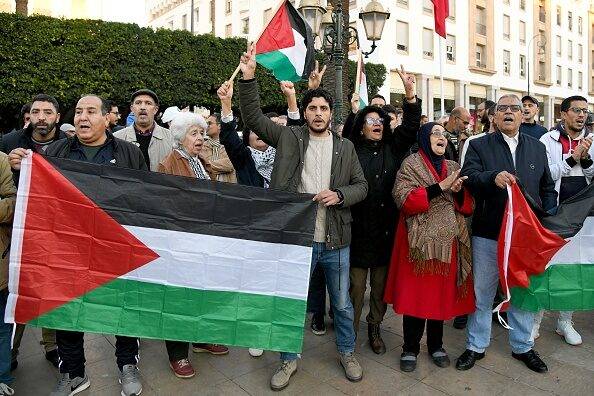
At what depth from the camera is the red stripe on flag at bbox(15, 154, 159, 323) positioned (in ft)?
9.48

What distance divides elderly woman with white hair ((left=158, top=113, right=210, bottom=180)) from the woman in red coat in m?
1.56

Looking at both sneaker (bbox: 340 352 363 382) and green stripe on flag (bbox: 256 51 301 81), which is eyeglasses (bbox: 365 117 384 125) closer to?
green stripe on flag (bbox: 256 51 301 81)

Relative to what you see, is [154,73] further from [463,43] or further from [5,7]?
[463,43]

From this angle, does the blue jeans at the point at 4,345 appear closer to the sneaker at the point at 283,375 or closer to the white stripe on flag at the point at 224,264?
the white stripe on flag at the point at 224,264

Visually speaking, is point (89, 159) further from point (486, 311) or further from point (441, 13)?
point (441, 13)

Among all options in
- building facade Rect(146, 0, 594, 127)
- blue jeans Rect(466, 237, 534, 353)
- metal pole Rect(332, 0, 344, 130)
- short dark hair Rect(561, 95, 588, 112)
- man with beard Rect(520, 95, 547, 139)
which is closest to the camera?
blue jeans Rect(466, 237, 534, 353)

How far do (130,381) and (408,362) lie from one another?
2018 mm

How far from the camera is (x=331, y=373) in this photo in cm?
351

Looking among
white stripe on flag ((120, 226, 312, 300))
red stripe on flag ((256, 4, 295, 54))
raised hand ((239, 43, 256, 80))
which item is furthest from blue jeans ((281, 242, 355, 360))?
red stripe on flag ((256, 4, 295, 54))

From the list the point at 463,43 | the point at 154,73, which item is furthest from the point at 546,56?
the point at 154,73

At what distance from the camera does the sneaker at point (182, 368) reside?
344 centimetres

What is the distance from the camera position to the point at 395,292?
3686 mm

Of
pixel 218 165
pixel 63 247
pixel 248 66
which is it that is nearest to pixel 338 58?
pixel 218 165

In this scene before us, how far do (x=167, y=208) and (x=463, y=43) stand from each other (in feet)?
114
